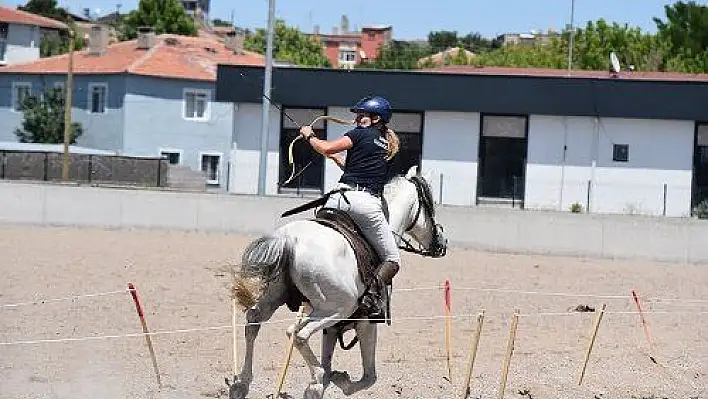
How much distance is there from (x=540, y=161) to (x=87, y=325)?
1228 inches

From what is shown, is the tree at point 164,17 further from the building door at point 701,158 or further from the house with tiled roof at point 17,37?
the building door at point 701,158

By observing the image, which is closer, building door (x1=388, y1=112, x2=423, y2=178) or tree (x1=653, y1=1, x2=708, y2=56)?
building door (x1=388, y1=112, x2=423, y2=178)

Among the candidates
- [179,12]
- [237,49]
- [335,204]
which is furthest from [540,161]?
[179,12]

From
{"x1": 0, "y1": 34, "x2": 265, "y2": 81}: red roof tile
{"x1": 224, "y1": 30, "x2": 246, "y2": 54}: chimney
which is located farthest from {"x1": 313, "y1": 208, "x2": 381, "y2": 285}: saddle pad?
{"x1": 224, "y1": 30, "x2": 246, "y2": 54}: chimney

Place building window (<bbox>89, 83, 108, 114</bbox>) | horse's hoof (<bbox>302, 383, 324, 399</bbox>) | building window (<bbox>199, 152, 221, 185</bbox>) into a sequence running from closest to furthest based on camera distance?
horse's hoof (<bbox>302, 383, 324, 399</bbox>), building window (<bbox>199, 152, 221, 185</bbox>), building window (<bbox>89, 83, 108, 114</bbox>)

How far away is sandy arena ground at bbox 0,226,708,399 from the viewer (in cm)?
1193

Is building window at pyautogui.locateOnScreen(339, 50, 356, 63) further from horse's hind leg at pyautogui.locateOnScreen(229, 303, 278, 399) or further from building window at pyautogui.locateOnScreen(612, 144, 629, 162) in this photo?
horse's hind leg at pyautogui.locateOnScreen(229, 303, 278, 399)

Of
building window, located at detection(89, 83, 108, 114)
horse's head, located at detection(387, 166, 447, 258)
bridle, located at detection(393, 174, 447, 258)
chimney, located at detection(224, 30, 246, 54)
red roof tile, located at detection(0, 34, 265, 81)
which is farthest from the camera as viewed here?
chimney, located at detection(224, 30, 246, 54)

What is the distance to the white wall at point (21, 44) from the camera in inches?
3401

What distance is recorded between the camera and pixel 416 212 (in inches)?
426

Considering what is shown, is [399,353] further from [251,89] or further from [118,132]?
[118,132]

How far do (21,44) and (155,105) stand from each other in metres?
24.1

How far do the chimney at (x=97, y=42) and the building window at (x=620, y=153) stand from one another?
3659 centimetres

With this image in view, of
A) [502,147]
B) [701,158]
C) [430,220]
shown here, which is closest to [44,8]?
[502,147]
